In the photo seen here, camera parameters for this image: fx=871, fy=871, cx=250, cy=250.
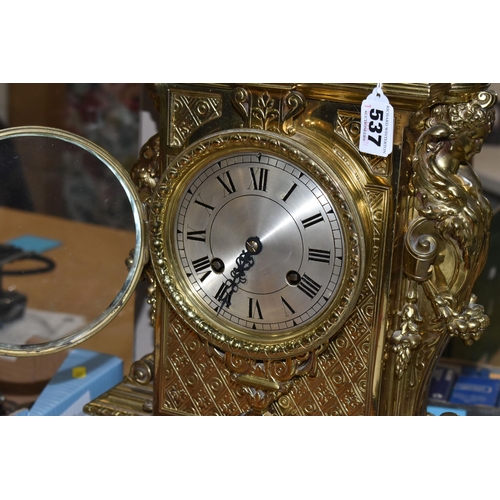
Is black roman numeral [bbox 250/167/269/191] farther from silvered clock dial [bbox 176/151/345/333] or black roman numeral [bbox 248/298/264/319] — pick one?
black roman numeral [bbox 248/298/264/319]

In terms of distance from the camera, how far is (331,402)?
5.92 feet

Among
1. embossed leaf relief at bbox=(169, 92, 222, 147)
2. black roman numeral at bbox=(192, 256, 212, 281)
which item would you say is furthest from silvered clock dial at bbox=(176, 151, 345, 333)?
embossed leaf relief at bbox=(169, 92, 222, 147)

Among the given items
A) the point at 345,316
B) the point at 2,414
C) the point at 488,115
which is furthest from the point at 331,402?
the point at 2,414

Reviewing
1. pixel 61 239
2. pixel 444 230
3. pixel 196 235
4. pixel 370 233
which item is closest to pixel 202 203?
pixel 196 235

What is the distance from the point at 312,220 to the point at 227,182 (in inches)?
7.5

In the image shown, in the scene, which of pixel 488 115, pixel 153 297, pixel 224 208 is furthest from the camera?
pixel 153 297

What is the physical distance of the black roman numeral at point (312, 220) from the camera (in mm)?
1667

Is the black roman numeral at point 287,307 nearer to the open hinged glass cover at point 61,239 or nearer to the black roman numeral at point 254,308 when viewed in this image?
the black roman numeral at point 254,308

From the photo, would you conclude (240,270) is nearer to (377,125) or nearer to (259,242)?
(259,242)

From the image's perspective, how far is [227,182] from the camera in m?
1.73

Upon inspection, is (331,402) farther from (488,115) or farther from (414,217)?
(488,115)

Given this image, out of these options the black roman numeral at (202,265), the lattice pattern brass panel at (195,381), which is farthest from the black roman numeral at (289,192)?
the lattice pattern brass panel at (195,381)

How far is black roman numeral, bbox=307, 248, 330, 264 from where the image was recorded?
1676mm

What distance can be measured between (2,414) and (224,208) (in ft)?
2.68
